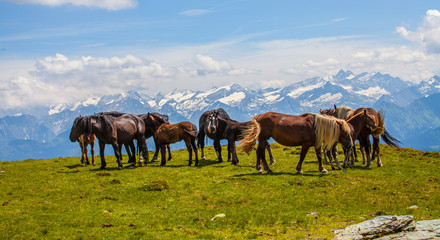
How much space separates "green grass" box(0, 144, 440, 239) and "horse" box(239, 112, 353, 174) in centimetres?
200

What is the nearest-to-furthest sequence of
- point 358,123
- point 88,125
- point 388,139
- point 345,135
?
point 345,135, point 358,123, point 88,125, point 388,139

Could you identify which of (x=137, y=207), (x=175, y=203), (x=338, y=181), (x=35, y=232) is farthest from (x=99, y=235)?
(x=338, y=181)

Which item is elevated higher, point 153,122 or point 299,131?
point 153,122

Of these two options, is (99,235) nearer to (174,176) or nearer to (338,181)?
(174,176)

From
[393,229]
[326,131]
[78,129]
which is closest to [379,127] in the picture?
[326,131]

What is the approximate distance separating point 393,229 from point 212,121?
1843cm

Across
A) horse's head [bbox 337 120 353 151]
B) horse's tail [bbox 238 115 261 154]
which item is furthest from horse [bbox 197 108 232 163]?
horse's head [bbox 337 120 353 151]

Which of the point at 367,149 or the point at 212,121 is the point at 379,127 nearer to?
the point at 367,149

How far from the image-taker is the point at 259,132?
2316 cm

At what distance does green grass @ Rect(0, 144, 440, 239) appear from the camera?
13.8m

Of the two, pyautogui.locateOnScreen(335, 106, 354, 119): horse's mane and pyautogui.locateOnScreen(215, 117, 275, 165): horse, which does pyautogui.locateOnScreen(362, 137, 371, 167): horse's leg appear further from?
pyautogui.locateOnScreen(215, 117, 275, 165): horse

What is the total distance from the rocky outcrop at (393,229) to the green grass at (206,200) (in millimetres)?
1044

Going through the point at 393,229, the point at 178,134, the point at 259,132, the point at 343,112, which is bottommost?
the point at 393,229

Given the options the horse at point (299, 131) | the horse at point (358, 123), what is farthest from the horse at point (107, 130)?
the horse at point (358, 123)
